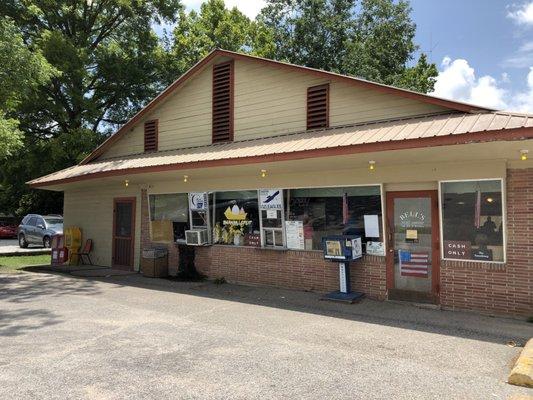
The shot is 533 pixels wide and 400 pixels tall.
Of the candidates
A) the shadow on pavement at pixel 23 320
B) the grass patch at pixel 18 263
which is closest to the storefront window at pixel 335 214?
the shadow on pavement at pixel 23 320

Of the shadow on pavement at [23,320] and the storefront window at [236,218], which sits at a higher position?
the storefront window at [236,218]

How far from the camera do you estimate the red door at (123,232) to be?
48.3 ft

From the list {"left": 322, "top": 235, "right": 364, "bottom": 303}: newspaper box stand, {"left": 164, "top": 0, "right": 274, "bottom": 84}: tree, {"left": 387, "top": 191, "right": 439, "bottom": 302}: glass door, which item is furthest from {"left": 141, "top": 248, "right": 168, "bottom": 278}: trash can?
{"left": 164, "top": 0, "right": 274, "bottom": 84}: tree

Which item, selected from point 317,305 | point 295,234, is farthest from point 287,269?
point 317,305

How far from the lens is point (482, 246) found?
848cm

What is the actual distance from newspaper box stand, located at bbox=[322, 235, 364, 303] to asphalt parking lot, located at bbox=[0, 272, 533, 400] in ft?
1.25

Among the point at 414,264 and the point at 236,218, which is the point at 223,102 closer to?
the point at 236,218

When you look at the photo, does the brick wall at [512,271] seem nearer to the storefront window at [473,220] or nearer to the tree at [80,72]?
the storefront window at [473,220]

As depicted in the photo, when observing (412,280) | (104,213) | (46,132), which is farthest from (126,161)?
(46,132)

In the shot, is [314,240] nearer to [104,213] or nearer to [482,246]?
[482,246]

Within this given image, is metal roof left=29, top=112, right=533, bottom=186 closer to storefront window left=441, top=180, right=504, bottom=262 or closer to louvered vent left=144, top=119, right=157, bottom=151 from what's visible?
louvered vent left=144, top=119, right=157, bottom=151

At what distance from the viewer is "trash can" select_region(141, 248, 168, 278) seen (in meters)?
13.0

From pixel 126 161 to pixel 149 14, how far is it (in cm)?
2036

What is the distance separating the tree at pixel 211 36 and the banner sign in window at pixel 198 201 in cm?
1997
